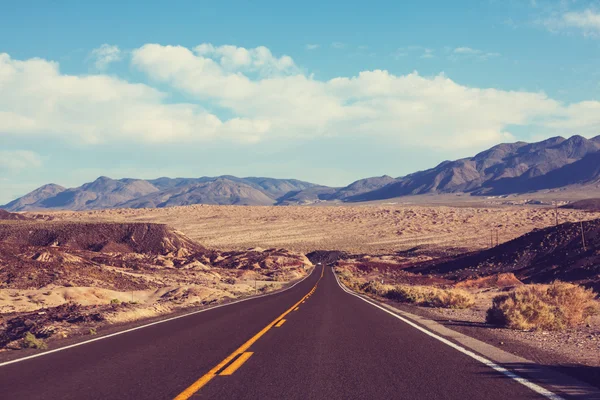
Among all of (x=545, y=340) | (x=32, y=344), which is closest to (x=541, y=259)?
(x=545, y=340)

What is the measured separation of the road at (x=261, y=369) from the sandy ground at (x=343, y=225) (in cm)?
8928

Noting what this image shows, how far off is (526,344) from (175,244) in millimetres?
72339

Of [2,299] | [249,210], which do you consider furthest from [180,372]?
[249,210]

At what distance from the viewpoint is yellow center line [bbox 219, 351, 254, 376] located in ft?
27.2

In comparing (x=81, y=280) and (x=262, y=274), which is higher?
(x=81, y=280)

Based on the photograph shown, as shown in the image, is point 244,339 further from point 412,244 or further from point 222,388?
point 412,244

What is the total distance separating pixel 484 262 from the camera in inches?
2498

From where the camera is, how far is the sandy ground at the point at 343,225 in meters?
111

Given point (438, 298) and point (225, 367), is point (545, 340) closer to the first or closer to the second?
point (225, 367)

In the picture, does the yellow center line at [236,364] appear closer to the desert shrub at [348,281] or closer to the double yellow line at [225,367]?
the double yellow line at [225,367]

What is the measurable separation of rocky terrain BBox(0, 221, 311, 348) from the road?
12.4ft

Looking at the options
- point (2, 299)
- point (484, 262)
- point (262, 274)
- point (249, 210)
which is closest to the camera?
point (2, 299)

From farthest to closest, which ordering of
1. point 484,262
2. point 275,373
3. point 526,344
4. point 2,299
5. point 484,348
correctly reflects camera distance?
point 484,262
point 2,299
point 526,344
point 484,348
point 275,373

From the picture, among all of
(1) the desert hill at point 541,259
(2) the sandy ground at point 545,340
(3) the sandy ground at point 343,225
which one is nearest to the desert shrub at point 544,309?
(2) the sandy ground at point 545,340
